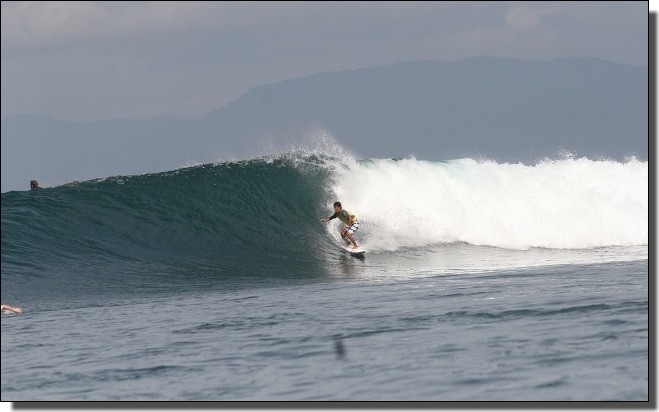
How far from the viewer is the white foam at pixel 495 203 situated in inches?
1056

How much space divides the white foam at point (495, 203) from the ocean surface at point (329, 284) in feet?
0.23

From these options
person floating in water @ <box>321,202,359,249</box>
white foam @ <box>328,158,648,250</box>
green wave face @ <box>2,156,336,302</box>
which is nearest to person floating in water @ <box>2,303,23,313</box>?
green wave face @ <box>2,156,336,302</box>

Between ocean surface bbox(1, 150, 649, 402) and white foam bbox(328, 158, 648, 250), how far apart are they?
7 cm

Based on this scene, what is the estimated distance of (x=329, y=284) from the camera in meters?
18.3

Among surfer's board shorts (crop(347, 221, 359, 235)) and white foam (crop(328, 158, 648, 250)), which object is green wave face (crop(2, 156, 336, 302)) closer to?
surfer's board shorts (crop(347, 221, 359, 235))

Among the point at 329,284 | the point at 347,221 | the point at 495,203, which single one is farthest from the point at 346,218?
the point at 495,203

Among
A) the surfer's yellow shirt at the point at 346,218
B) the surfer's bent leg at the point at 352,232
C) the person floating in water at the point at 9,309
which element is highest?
the surfer's yellow shirt at the point at 346,218

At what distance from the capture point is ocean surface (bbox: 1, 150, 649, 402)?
33.0 feet

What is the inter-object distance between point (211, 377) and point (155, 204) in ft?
50.8

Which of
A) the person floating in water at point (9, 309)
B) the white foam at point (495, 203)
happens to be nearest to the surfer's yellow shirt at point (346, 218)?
the white foam at point (495, 203)

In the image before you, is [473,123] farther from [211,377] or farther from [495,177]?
[211,377]

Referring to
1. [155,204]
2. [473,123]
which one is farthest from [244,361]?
[473,123]

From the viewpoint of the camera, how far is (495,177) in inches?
1247

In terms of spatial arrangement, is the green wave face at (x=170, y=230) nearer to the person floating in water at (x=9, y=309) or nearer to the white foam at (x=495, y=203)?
the white foam at (x=495, y=203)
